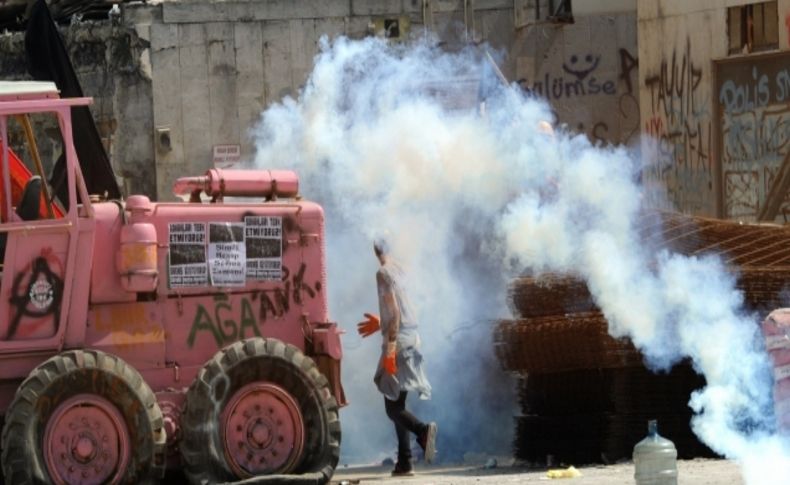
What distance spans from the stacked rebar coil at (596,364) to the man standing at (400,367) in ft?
2.26

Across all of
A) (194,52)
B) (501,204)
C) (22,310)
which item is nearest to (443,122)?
(501,204)

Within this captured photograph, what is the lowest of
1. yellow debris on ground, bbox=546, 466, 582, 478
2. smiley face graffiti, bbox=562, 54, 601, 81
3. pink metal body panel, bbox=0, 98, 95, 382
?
yellow debris on ground, bbox=546, 466, 582, 478

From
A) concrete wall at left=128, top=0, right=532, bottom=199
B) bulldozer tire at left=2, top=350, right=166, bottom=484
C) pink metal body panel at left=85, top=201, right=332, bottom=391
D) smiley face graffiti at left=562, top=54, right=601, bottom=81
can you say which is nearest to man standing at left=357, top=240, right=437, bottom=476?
pink metal body panel at left=85, top=201, right=332, bottom=391

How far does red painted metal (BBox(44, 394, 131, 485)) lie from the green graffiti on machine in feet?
3.31

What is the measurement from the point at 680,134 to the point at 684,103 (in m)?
0.40

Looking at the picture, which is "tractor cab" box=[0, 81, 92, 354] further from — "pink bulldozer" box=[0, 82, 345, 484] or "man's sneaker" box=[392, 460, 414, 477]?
→ "man's sneaker" box=[392, 460, 414, 477]

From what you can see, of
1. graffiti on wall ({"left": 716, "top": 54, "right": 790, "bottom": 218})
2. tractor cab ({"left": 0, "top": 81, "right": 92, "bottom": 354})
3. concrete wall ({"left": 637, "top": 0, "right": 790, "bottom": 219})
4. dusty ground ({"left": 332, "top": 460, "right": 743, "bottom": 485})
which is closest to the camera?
tractor cab ({"left": 0, "top": 81, "right": 92, "bottom": 354})

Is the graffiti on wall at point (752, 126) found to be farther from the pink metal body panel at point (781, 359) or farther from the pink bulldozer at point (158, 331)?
the pink metal body panel at point (781, 359)

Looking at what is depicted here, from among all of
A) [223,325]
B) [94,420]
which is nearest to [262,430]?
[223,325]

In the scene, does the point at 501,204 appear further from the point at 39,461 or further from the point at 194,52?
the point at 194,52

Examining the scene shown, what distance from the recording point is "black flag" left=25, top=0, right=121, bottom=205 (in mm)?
15859

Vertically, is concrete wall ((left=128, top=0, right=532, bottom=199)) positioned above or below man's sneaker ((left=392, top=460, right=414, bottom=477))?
above

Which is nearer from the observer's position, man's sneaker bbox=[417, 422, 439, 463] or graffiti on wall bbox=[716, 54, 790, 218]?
man's sneaker bbox=[417, 422, 439, 463]

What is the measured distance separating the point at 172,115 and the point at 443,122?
468 inches
